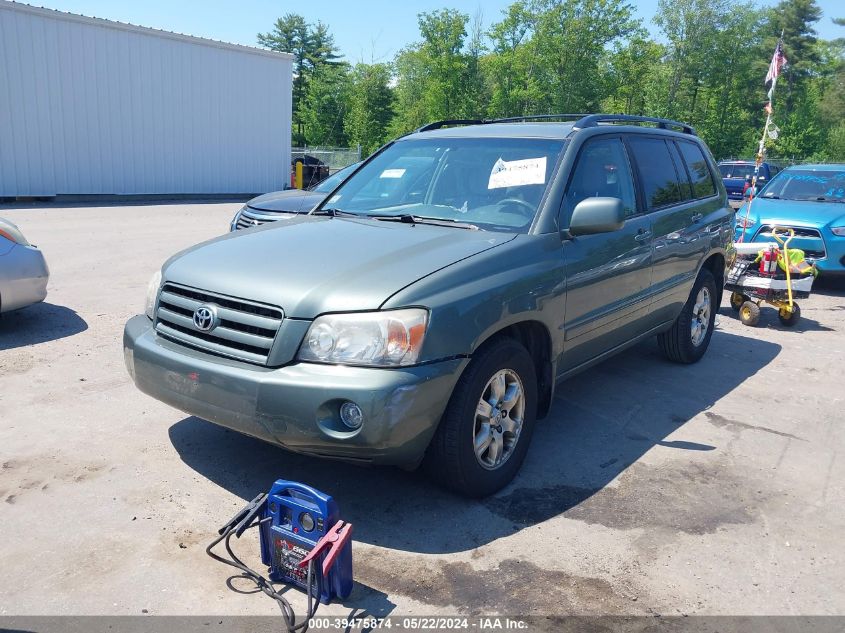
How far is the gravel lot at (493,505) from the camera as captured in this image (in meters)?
3.02

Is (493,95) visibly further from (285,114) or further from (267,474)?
(267,474)

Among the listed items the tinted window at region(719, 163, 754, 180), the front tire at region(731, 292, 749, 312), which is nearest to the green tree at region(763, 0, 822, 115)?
the tinted window at region(719, 163, 754, 180)

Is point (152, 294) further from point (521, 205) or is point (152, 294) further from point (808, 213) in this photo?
point (808, 213)

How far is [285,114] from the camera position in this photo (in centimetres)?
2497

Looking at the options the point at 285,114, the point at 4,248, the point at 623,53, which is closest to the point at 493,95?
the point at 623,53

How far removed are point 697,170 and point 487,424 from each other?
3.72 m

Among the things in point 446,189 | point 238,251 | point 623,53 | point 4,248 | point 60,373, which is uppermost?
point 623,53

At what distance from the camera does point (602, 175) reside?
476cm

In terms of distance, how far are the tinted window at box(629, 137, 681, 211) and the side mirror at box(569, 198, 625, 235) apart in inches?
49.9

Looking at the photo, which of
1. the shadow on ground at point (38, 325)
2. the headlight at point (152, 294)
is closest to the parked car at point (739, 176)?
the shadow on ground at point (38, 325)

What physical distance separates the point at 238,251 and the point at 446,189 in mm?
1353

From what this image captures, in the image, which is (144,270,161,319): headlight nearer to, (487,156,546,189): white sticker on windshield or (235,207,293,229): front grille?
(487,156,546,189): white sticker on windshield

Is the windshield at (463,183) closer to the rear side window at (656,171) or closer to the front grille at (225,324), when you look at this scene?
the rear side window at (656,171)

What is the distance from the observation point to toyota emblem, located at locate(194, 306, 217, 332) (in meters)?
3.51
